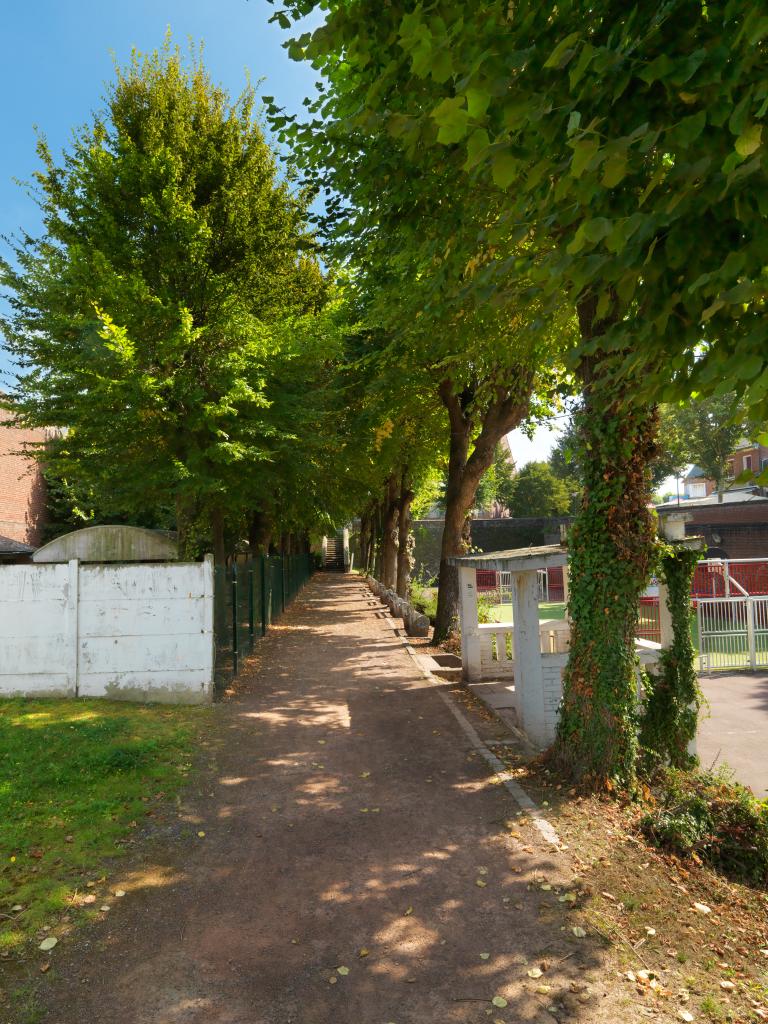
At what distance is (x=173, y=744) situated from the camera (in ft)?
26.8

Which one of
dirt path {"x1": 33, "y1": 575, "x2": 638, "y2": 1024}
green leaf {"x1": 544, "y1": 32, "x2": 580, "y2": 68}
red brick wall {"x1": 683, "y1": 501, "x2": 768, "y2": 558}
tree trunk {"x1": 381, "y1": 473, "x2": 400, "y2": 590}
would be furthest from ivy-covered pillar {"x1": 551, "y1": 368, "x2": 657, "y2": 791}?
red brick wall {"x1": 683, "y1": 501, "x2": 768, "y2": 558}

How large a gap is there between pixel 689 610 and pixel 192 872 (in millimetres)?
5980

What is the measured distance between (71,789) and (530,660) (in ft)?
18.3

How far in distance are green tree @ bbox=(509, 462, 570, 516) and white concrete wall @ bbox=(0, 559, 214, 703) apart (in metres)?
49.1

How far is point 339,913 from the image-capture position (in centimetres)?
453

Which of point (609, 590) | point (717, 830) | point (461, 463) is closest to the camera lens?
point (717, 830)

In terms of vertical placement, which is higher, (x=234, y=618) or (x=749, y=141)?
(x=749, y=141)

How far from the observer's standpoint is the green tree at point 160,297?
11719 millimetres

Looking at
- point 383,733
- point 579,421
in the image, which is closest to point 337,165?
point 579,421

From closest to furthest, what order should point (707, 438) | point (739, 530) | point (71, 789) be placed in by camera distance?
1. point (71, 789)
2. point (739, 530)
3. point (707, 438)

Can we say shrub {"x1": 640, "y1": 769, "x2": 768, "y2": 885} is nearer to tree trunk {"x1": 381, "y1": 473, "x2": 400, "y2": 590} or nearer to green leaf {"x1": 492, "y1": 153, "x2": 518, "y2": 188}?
green leaf {"x1": 492, "y1": 153, "x2": 518, "y2": 188}

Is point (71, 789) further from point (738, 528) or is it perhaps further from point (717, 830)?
point (738, 528)

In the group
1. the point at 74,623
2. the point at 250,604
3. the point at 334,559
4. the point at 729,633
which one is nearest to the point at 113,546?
the point at 250,604

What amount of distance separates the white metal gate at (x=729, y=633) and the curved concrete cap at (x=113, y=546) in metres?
12.3
